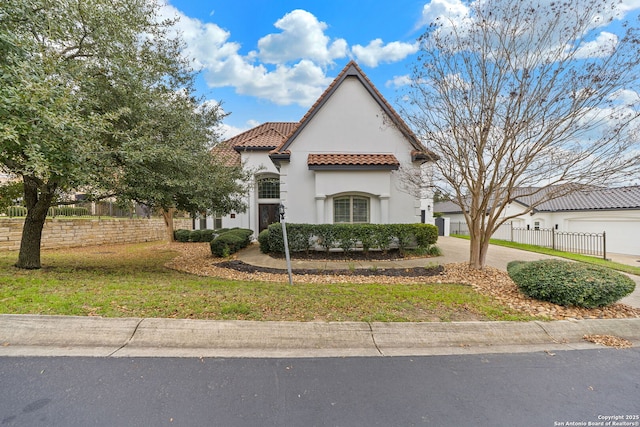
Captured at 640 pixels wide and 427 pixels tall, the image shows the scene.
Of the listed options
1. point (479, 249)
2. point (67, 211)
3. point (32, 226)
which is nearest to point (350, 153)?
point (479, 249)

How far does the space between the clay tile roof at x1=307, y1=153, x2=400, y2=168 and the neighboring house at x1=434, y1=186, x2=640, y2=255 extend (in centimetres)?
683

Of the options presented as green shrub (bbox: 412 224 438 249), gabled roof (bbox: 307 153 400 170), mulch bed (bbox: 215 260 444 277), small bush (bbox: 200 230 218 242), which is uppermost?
gabled roof (bbox: 307 153 400 170)

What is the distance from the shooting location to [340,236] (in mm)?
10422

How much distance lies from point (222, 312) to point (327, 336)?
1.67 metres

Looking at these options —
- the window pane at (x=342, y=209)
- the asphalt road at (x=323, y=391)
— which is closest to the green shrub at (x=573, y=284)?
the asphalt road at (x=323, y=391)

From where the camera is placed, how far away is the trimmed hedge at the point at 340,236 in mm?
10445

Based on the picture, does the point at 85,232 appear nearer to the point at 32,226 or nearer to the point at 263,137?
the point at 32,226

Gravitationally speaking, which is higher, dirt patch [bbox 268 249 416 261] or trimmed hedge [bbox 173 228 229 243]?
trimmed hedge [bbox 173 228 229 243]

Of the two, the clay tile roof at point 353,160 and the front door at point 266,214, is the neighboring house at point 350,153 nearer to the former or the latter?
the clay tile roof at point 353,160

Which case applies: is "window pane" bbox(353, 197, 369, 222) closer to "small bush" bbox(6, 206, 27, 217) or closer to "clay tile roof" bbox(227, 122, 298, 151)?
"clay tile roof" bbox(227, 122, 298, 151)

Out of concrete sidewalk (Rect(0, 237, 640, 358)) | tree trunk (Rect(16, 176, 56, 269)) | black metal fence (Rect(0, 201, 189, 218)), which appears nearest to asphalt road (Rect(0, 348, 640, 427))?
concrete sidewalk (Rect(0, 237, 640, 358))

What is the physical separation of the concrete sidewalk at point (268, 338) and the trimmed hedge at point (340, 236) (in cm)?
634

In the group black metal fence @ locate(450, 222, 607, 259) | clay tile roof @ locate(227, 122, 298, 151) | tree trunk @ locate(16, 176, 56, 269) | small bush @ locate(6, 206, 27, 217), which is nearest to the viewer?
tree trunk @ locate(16, 176, 56, 269)

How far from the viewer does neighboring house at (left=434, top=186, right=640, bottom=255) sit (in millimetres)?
16328
